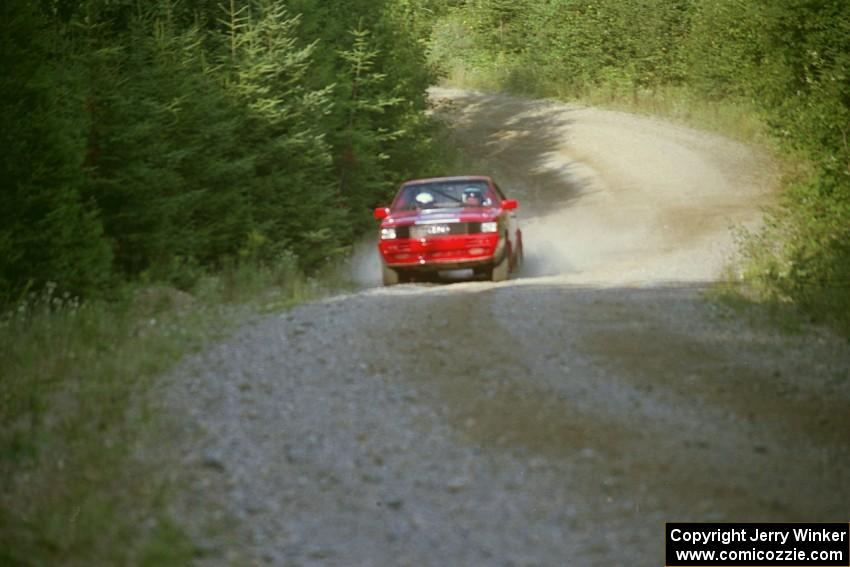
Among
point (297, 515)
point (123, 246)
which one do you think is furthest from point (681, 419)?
point (123, 246)

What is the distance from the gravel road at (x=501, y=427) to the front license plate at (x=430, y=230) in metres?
1.51

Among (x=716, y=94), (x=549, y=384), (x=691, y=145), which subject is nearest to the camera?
(x=549, y=384)

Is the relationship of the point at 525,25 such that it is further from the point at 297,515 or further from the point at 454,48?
the point at 297,515

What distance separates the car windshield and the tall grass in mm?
3510

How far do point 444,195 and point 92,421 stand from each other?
413 inches

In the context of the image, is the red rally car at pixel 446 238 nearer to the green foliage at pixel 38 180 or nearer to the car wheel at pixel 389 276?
the car wheel at pixel 389 276

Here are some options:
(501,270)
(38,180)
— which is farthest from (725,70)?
(38,180)

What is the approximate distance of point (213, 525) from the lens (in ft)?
20.6

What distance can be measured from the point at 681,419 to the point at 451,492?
7.07 ft

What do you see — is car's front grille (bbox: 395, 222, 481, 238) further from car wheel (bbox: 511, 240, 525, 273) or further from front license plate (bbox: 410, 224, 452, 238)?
car wheel (bbox: 511, 240, 525, 273)

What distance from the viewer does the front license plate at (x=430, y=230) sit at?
17266 mm

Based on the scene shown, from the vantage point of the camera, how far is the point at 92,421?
27.8ft

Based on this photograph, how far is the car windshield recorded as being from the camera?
59.5 feet

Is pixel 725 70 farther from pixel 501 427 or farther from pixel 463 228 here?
pixel 501 427
